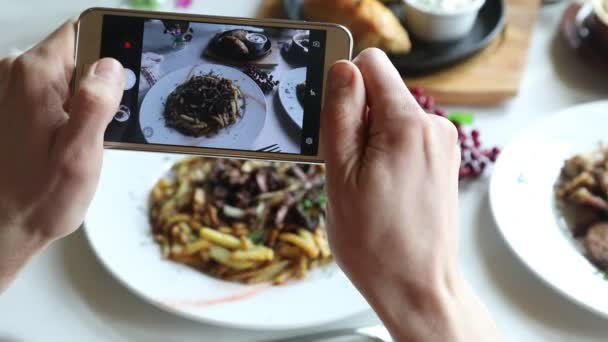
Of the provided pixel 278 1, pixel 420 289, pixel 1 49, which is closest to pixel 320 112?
pixel 420 289

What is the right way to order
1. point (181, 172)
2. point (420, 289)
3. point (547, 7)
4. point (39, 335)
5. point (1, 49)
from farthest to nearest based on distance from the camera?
point (547, 7) → point (1, 49) → point (181, 172) → point (39, 335) → point (420, 289)

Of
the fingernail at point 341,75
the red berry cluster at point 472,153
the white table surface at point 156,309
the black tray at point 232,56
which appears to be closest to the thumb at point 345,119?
the fingernail at point 341,75

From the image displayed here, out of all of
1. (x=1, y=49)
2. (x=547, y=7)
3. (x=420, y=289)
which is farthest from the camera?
(x=547, y=7)

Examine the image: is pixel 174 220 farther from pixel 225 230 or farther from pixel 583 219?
pixel 583 219

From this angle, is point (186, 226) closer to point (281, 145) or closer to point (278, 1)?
point (281, 145)

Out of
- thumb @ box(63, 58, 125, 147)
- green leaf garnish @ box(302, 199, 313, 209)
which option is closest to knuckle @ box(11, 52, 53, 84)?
thumb @ box(63, 58, 125, 147)

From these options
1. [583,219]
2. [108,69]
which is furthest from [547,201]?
[108,69]

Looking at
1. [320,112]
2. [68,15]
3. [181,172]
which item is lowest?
[181,172]

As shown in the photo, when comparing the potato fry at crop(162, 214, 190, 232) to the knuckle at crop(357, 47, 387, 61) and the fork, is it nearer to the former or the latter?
the fork

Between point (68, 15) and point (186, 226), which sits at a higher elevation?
point (68, 15)
